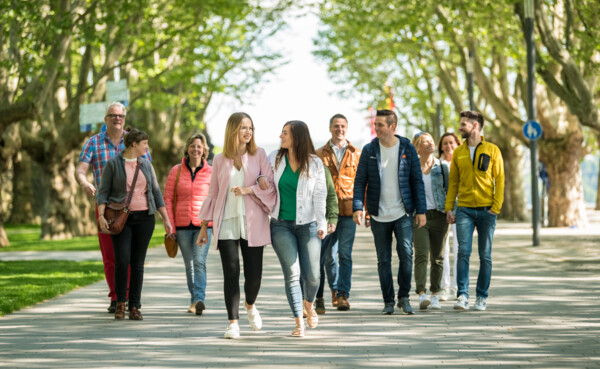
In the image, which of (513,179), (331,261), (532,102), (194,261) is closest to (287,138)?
(194,261)

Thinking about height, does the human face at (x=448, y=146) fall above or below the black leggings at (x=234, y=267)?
above

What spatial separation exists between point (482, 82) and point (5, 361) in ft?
78.9

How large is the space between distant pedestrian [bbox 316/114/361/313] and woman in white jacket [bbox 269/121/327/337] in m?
1.98

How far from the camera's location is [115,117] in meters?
11.2

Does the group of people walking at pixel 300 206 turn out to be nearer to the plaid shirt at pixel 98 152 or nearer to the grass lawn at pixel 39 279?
the plaid shirt at pixel 98 152

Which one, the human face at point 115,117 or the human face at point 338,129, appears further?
the human face at point 338,129

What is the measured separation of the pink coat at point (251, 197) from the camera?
9.18m

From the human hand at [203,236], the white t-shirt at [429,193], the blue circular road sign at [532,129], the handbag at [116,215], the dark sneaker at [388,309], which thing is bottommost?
the dark sneaker at [388,309]

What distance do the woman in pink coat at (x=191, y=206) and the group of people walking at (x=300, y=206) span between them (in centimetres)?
1

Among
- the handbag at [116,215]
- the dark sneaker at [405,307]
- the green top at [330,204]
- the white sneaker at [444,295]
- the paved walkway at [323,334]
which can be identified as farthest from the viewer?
the white sneaker at [444,295]

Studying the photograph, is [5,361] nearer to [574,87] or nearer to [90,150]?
[90,150]

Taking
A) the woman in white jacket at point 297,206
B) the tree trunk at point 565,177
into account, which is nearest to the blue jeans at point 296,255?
the woman in white jacket at point 297,206

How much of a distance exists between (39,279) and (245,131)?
289 inches

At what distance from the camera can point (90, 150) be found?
11.3 meters
